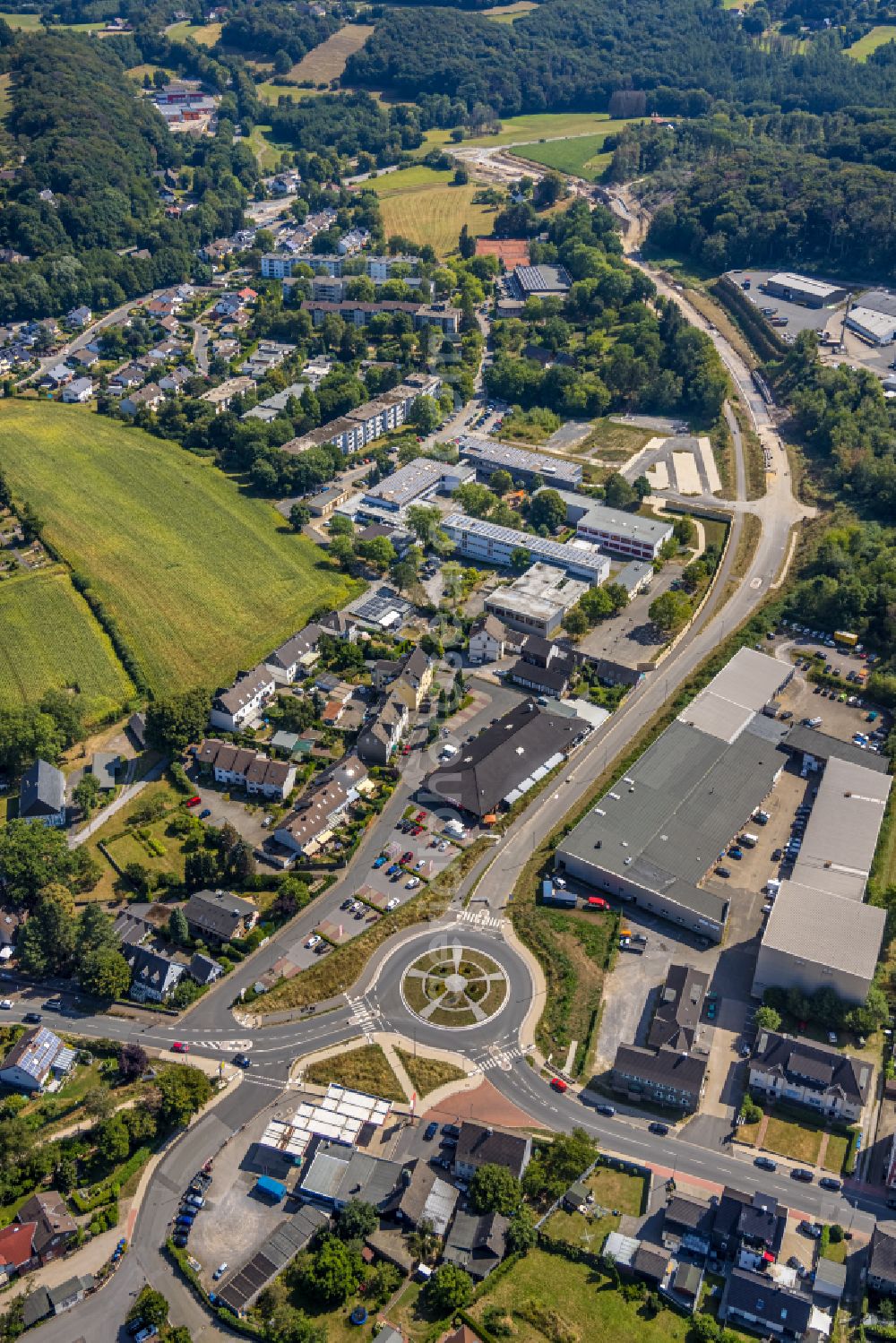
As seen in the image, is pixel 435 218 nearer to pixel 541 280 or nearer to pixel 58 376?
pixel 541 280

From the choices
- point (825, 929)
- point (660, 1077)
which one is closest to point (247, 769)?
point (660, 1077)

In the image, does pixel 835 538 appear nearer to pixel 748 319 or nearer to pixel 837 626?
pixel 837 626

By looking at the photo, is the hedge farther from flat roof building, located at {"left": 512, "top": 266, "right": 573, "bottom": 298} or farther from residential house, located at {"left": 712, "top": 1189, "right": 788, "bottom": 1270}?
flat roof building, located at {"left": 512, "top": 266, "right": 573, "bottom": 298}

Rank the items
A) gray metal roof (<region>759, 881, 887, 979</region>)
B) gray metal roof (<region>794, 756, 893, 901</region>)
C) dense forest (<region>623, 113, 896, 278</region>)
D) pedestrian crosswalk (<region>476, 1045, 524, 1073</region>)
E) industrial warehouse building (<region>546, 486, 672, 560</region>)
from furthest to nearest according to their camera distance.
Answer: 1. dense forest (<region>623, 113, 896, 278</region>)
2. industrial warehouse building (<region>546, 486, 672, 560</region>)
3. gray metal roof (<region>794, 756, 893, 901</region>)
4. gray metal roof (<region>759, 881, 887, 979</region>)
5. pedestrian crosswalk (<region>476, 1045, 524, 1073</region>)

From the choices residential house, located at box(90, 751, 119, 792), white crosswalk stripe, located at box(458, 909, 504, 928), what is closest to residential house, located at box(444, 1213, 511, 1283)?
white crosswalk stripe, located at box(458, 909, 504, 928)

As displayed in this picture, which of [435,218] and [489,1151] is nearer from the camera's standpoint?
[489,1151]

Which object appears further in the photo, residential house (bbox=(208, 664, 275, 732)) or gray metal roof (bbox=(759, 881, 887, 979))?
residential house (bbox=(208, 664, 275, 732))

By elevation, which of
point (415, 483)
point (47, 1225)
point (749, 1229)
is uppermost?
point (415, 483)
